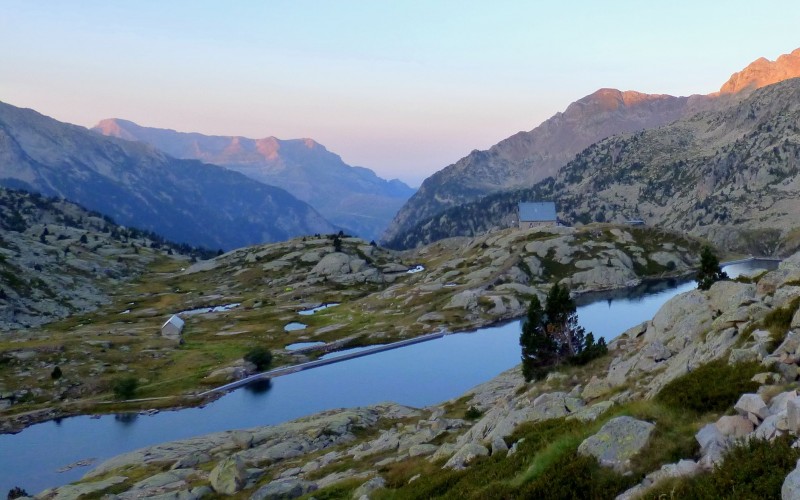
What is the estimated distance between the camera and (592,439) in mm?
18203

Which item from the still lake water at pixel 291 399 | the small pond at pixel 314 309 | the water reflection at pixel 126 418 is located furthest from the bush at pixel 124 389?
the small pond at pixel 314 309

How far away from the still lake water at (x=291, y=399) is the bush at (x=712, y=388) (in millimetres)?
77861

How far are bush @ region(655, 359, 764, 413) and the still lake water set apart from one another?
255 ft

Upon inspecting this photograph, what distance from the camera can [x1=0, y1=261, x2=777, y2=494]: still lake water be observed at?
84625 mm

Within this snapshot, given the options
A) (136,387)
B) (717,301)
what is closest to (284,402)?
(136,387)

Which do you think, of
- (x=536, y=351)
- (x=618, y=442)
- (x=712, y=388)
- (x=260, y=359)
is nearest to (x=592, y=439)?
(x=618, y=442)

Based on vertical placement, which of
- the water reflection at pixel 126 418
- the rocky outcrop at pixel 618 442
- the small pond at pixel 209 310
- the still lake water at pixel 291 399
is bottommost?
the still lake water at pixel 291 399

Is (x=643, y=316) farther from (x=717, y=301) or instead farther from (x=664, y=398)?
(x=664, y=398)

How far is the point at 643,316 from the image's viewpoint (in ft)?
469

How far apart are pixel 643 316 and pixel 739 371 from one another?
13318 centimetres

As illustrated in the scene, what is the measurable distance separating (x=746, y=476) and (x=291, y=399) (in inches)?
3834

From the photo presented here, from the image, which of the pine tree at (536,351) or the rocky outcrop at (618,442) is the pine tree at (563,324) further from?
the rocky outcrop at (618,442)

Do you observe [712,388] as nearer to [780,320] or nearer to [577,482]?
[577,482]

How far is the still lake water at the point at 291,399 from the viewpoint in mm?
84625
